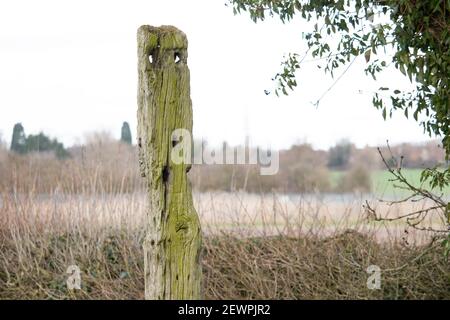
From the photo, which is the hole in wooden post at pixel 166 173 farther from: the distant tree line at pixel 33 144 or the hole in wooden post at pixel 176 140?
the distant tree line at pixel 33 144

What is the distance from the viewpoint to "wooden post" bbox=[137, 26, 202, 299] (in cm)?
343

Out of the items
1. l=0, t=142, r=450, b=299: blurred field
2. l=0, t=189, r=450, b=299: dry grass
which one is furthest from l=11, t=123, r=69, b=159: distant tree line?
l=0, t=189, r=450, b=299: dry grass

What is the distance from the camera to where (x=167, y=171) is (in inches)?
136

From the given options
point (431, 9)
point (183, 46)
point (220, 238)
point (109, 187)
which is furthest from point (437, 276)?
point (183, 46)

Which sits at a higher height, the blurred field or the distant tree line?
the distant tree line

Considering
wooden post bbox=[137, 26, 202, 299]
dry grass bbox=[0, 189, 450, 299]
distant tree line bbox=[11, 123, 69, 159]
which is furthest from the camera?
distant tree line bbox=[11, 123, 69, 159]

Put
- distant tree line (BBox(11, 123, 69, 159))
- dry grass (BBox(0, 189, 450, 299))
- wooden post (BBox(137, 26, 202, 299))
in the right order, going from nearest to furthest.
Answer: wooden post (BBox(137, 26, 202, 299))
dry grass (BBox(0, 189, 450, 299))
distant tree line (BBox(11, 123, 69, 159))

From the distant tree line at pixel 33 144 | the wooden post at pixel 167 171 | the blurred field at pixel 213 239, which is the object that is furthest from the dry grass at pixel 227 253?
the wooden post at pixel 167 171

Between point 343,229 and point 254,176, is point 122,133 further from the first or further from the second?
point 343,229

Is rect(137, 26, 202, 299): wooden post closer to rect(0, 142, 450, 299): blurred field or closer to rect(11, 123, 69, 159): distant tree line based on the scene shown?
rect(0, 142, 450, 299): blurred field

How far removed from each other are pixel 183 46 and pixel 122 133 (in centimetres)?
383

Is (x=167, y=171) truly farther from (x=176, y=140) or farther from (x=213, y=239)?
(x=213, y=239)

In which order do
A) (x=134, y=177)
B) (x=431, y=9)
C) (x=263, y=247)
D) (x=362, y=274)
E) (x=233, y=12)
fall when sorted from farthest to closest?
(x=134, y=177), (x=263, y=247), (x=362, y=274), (x=233, y=12), (x=431, y=9)
